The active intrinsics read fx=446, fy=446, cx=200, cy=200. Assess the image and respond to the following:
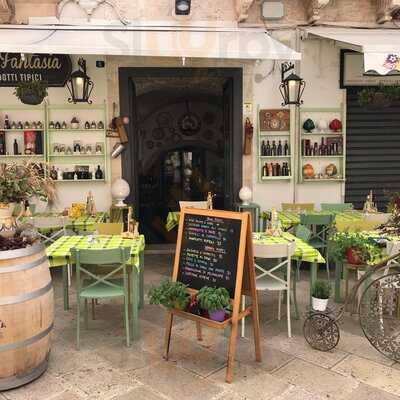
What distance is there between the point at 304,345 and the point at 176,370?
1.25m

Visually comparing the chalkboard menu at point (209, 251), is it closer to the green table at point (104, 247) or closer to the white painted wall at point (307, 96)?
the green table at point (104, 247)

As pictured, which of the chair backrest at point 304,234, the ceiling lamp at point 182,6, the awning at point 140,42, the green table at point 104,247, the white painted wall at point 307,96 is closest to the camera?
the green table at point 104,247

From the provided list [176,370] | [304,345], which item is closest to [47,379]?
[176,370]

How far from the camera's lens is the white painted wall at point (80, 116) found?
7.55 meters

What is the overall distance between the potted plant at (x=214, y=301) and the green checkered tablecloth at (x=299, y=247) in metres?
1.15

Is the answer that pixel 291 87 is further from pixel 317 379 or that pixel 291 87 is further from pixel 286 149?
pixel 317 379

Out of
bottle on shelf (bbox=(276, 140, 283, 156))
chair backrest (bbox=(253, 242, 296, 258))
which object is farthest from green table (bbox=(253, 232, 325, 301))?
bottle on shelf (bbox=(276, 140, 283, 156))

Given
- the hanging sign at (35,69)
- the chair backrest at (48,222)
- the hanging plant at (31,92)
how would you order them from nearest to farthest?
the chair backrest at (48,222), the hanging plant at (31,92), the hanging sign at (35,69)

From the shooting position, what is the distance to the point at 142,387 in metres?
3.43

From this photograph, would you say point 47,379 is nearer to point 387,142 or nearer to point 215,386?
point 215,386

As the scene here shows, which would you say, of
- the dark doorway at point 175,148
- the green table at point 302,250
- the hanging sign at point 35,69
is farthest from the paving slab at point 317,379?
the hanging sign at point 35,69

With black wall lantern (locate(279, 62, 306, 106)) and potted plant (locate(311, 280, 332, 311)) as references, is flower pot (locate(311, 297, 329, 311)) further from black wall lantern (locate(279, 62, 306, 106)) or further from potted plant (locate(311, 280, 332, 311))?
black wall lantern (locate(279, 62, 306, 106))

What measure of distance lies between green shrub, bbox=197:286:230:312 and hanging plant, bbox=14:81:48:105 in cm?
481

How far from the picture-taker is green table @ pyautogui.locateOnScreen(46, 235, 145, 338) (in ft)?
14.2
